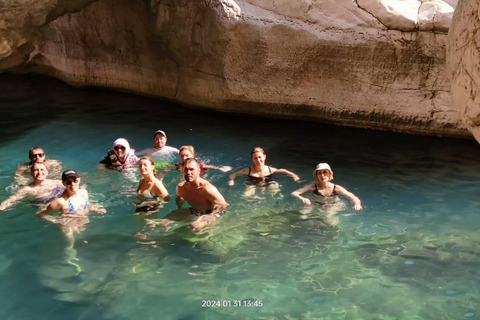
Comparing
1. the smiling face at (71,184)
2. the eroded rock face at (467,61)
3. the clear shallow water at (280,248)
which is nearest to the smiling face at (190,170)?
the clear shallow water at (280,248)

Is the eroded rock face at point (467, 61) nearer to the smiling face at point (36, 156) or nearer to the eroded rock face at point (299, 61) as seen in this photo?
the smiling face at point (36, 156)

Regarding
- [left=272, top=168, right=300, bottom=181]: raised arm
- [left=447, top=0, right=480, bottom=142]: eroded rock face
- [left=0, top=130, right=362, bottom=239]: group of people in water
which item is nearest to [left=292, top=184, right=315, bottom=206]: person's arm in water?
[left=0, top=130, right=362, bottom=239]: group of people in water

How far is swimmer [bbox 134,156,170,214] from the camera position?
740 centimetres

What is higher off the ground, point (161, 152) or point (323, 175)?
point (323, 175)

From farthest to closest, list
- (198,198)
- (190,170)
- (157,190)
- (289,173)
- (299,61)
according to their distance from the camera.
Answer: (299,61) < (289,173) < (157,190) < (198,198) < (190,170)

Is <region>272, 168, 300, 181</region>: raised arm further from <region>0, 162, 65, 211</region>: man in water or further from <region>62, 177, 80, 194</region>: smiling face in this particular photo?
<region>0, 162, 65, 211</region>: man in water

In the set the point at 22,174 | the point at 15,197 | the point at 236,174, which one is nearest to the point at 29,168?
the point at 22,174

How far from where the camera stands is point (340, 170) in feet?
29.9

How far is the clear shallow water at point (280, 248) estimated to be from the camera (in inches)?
213

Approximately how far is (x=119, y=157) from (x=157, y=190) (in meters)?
1.77

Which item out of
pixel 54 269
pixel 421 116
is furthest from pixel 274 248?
pixel 421 116

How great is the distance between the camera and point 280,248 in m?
6.52

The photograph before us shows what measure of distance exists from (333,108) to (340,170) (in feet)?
8.00

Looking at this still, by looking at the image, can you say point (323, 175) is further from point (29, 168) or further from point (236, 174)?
point (29, 168)
